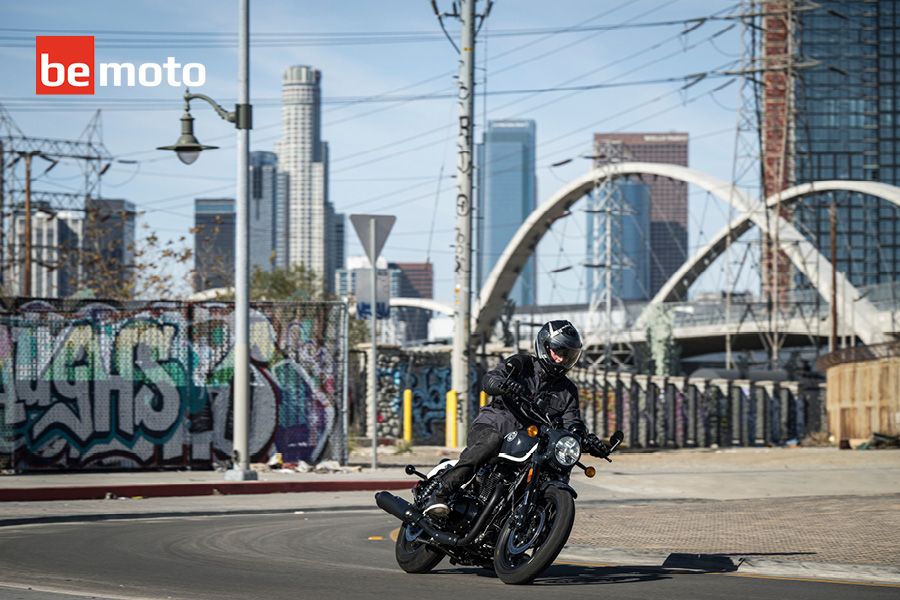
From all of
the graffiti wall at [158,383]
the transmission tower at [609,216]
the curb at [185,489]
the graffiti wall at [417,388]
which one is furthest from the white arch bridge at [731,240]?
the curb at [185,489]

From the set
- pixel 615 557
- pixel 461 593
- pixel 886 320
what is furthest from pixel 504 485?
pixel 886 320

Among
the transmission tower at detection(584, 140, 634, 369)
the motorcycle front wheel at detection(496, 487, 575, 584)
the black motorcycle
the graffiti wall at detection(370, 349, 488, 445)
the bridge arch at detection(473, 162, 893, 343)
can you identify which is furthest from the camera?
the transmission tower at detection(584, 140, 634, 369)

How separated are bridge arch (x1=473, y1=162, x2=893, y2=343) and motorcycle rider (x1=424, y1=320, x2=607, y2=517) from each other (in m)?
55.7

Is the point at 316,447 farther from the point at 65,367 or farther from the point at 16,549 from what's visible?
the point at 16,549

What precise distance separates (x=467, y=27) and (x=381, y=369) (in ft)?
44.9

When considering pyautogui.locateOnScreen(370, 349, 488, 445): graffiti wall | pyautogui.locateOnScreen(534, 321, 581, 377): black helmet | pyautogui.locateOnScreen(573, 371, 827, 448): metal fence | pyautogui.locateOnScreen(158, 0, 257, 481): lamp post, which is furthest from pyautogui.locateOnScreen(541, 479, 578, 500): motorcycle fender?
pyautogui.locateOnScreen(573, 371, 827, 448): metal fence

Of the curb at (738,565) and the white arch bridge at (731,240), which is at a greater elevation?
the white arch bridge at (731,240)

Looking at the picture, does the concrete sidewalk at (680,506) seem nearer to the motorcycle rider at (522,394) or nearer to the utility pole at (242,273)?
the utility pole at (242,273)

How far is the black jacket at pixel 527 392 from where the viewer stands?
8906 millimetres

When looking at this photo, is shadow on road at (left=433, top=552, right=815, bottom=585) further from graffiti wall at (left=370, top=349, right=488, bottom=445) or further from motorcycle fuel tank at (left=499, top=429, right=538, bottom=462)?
graffiti wall at (left=370, top=349, right=488, bottom=445)

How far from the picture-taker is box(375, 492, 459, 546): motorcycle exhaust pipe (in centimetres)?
897

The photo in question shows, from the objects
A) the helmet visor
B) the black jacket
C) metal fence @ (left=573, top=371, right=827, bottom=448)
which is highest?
the helmet visor

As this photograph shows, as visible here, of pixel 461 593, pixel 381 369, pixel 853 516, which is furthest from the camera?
pixel 381 369

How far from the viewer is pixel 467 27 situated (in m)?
30.8
